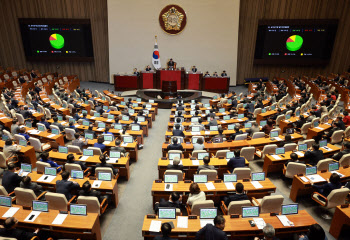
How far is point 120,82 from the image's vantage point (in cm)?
1908

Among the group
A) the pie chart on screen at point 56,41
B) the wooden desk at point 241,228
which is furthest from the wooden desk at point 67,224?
the pie chart on screen at point 56,41

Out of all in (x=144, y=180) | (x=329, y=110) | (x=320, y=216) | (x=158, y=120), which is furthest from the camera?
(x=158, y=120)

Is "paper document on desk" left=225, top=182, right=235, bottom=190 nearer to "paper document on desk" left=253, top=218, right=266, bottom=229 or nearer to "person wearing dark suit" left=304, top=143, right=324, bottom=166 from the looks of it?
"paper document on desk" left=253, top=218, right=266, bottom=229

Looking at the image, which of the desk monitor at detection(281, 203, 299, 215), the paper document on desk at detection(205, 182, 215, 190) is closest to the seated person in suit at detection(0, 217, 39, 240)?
the paper document on desk at detection(205, 182, 215, 190)

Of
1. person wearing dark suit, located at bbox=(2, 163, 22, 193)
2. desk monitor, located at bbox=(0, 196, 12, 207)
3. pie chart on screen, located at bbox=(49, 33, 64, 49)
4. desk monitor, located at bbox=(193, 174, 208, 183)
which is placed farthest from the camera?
pie chart on screen, located at bbox=(49, 33, 64, 49)

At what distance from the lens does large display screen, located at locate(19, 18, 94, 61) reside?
781 inches

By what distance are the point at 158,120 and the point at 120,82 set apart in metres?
7.23

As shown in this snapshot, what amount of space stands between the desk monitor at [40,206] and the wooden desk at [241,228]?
202 centimetres

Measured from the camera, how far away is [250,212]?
4.87m

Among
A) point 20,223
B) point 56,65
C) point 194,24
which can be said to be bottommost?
point 20,223

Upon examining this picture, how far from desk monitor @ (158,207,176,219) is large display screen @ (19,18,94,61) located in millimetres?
18590

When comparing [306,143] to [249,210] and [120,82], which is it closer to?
[249,210]

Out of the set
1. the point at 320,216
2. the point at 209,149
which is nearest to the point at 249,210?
the point at 320,216

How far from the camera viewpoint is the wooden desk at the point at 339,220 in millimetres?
5017
